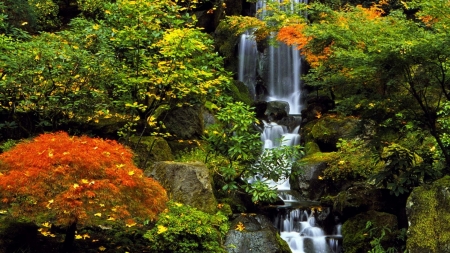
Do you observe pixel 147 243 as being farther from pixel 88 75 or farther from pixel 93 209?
pixel 88 75

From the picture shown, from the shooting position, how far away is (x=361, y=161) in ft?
37.4

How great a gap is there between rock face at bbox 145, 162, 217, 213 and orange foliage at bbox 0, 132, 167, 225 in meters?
1.68

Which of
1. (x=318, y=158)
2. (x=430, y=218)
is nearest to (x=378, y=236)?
(x=430, y=218)

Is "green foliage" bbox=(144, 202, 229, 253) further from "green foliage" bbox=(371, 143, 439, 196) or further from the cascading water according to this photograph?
the cascading water

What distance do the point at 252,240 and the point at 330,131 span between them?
7.32m

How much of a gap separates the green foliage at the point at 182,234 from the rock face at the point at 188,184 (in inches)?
40.3

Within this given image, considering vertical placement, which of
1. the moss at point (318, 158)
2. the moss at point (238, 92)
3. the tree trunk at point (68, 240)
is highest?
the moss at point (238, 92)

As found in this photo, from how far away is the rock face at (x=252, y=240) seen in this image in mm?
7684

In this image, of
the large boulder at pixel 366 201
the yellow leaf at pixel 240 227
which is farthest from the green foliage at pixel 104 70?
the large boulder at pixel 366 201

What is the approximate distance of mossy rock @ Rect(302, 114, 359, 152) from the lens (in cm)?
1392

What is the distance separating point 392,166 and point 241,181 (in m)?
3.18

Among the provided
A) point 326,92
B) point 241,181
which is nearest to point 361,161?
point 241,181

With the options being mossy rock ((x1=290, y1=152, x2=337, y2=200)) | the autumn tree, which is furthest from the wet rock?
the autumn tree

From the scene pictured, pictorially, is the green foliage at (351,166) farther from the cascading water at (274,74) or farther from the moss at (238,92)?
the moss at (238,92)
